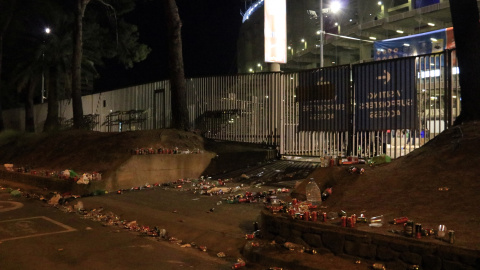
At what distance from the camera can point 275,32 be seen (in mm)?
18953

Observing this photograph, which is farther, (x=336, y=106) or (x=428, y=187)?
(x=336, y=106)

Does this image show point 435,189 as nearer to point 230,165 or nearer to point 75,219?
point 75,219

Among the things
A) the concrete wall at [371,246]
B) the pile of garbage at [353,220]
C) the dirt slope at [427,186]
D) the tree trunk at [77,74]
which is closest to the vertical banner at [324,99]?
the dirt slope at [427,186]

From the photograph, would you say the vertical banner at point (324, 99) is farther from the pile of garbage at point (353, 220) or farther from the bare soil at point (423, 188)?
the pile of garbage at point (353, 220)

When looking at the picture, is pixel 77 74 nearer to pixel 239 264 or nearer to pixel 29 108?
pixel 29 108

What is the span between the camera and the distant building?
86.2ft

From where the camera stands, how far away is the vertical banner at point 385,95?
11484 mm

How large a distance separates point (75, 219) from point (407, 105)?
865 centimetres

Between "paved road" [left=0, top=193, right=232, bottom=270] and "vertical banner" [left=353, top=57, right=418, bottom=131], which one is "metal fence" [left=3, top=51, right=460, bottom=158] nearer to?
"vertical banner" [left=353, top=57, right=418, bottom=131]

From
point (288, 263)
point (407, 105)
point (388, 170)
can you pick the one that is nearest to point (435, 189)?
point (388, 170)

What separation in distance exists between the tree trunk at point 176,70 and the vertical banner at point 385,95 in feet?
21.7

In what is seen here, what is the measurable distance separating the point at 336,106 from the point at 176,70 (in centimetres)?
632

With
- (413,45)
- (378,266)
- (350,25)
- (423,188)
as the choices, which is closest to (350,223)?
(378,266)

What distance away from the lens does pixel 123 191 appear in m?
12.7
